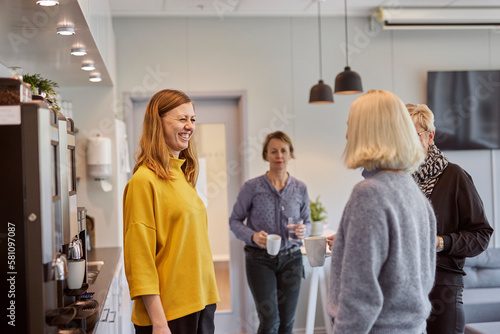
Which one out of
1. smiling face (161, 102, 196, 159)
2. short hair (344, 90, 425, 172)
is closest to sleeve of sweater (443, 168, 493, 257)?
short hair (344, 90, 425, 172)

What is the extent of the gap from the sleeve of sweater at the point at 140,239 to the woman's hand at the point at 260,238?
4.85 ft

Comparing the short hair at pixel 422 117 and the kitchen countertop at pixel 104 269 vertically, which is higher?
the short hair at pixel 422 117

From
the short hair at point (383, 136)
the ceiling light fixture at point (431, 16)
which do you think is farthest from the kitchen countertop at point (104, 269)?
the ceiling light fixture at point (431, 16)

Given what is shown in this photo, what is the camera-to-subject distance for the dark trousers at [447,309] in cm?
189

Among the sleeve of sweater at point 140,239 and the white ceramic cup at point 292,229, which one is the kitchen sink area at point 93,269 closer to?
the sleeve of sweater at point 140,239

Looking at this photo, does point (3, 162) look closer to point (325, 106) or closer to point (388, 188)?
point (388, 188)

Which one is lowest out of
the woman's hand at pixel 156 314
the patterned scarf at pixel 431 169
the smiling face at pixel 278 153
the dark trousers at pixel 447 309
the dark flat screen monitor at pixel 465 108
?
the dark trousers at pixel 447 309

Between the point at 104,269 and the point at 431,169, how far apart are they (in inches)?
67.7

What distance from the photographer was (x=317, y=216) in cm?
396

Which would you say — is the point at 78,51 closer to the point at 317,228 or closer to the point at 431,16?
the point at 317,228

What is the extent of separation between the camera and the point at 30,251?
126cm

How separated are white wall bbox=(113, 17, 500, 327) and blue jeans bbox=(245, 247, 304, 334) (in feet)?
3.33

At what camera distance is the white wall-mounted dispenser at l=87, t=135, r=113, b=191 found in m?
3.38

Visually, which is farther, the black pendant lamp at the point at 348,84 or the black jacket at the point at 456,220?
the black pendant lamp at the point at 348,84
